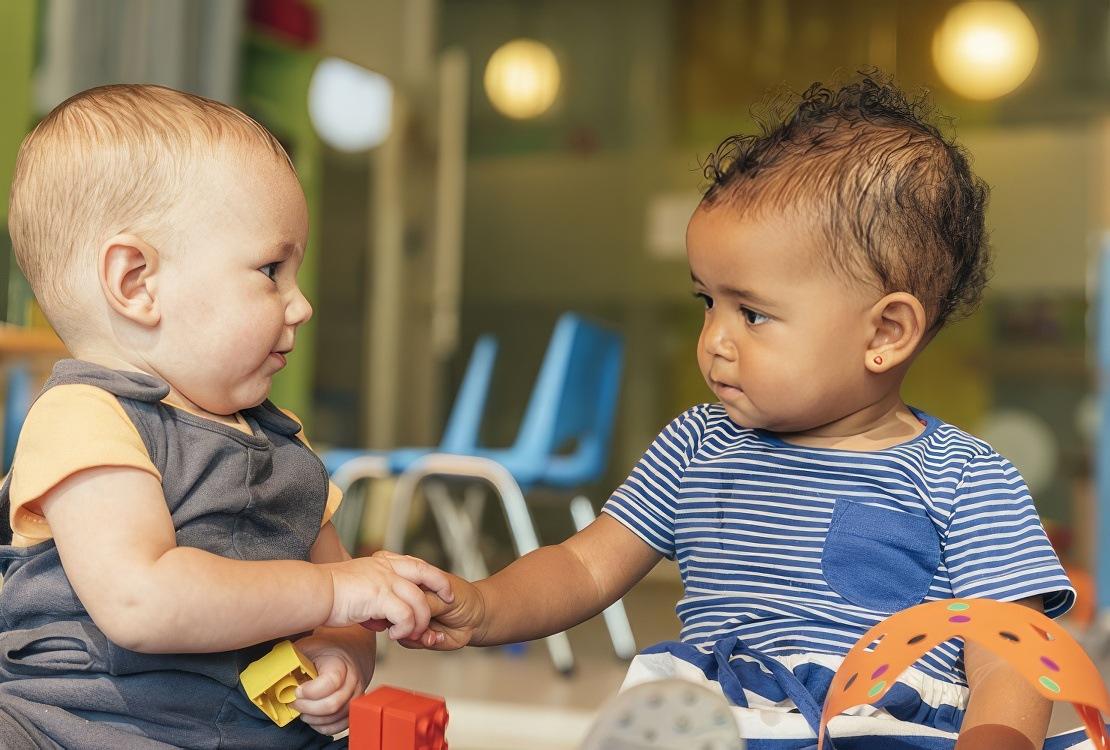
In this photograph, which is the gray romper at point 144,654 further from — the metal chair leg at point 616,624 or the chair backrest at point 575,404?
the chair backrest at point 575,404

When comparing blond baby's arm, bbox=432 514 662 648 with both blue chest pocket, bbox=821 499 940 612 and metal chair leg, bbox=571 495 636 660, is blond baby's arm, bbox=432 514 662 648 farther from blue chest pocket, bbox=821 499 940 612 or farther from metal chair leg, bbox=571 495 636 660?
metal chair leg, bbox=571 495 636 660

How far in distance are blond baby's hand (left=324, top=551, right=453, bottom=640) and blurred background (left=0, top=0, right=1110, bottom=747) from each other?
341cm

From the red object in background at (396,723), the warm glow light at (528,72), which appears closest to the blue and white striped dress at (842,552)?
the red object in background at (396,723)

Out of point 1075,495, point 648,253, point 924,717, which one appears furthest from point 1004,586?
point 648,253

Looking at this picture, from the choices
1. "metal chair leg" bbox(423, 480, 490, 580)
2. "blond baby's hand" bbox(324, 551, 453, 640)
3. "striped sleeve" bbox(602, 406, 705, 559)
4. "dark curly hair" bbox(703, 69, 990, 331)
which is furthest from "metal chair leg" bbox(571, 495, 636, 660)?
"blond baby's hand" bbox(324, 551, 453, 640)

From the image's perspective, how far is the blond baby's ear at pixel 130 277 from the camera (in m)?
0.71

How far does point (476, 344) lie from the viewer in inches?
219

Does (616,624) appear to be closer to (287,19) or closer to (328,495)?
(328,495)

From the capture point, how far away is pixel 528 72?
5691 mm

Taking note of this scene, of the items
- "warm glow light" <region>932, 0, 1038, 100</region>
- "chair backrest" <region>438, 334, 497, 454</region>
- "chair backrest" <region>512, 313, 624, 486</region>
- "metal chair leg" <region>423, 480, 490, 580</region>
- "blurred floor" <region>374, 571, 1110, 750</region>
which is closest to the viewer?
"blurred floor" <region>374, 571, 1110, 750</region>

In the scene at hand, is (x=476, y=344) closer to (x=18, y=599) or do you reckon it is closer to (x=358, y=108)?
(x=358, y=108)

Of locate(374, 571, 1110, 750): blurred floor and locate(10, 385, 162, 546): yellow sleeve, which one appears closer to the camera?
locate(10, 385, 162, 546): yellow sleeve

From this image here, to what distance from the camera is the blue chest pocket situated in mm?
809

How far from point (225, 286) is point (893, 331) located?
0.45 meters
